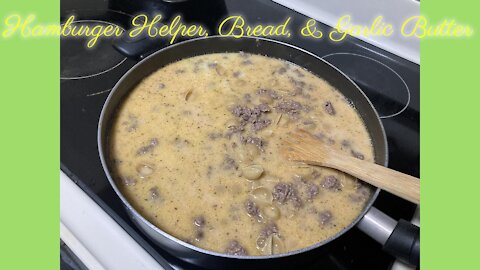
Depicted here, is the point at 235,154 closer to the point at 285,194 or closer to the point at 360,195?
the point at 285,194

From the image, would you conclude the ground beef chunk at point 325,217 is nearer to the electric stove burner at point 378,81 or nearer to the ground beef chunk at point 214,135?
the ground beef chunk at point 214,135

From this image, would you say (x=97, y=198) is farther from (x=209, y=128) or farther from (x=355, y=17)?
(x=355, y=17)

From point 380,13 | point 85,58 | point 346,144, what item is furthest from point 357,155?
point 85,58

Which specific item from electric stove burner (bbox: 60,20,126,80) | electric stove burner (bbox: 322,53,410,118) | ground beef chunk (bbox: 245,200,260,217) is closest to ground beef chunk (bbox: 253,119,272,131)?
ground beef chunk (bbox: 245,200,260,217)

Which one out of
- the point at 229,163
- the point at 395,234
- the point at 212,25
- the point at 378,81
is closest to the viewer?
the point at 395,234

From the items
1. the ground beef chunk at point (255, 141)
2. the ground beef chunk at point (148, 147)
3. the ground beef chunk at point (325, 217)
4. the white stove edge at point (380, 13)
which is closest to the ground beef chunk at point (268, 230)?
the ground beef chunk at point (325, 217)

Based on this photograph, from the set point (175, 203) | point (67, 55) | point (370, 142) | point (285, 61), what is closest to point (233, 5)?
point (285, 61)
